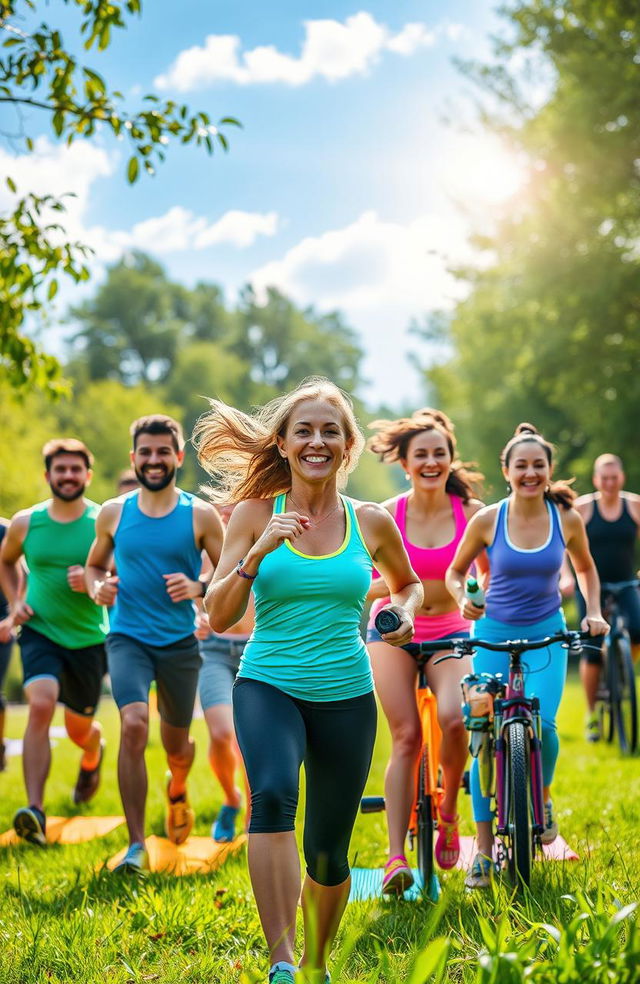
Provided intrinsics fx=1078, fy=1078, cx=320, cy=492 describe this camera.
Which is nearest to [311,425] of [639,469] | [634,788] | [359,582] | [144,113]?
[359,582]

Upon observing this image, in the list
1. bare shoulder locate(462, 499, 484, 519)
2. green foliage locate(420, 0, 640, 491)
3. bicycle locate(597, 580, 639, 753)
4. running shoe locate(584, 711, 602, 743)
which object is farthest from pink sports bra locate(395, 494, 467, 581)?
green foliage locate(420, 0, 640, 491)

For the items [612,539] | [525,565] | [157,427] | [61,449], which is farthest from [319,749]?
[612,539]

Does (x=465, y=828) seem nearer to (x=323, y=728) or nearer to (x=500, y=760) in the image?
(x=500, y=760)

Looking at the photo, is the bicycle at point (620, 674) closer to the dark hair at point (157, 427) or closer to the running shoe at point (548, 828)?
the running shoe at point (548, 828)

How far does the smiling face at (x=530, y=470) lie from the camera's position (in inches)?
231

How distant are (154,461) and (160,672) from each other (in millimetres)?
1273

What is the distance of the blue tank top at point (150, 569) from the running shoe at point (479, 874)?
2.20 meters

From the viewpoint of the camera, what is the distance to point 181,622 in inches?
258

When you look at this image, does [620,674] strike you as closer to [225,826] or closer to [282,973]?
[225,826]

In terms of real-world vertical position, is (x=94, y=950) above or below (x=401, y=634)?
below

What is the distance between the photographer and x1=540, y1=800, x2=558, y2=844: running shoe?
17.4ft

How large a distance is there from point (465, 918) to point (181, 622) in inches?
103

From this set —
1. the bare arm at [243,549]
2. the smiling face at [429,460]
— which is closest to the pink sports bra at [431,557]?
the smiling face at [429,460]

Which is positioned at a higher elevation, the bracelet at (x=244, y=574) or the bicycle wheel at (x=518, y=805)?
the bracelet at (x=244, y=574)
